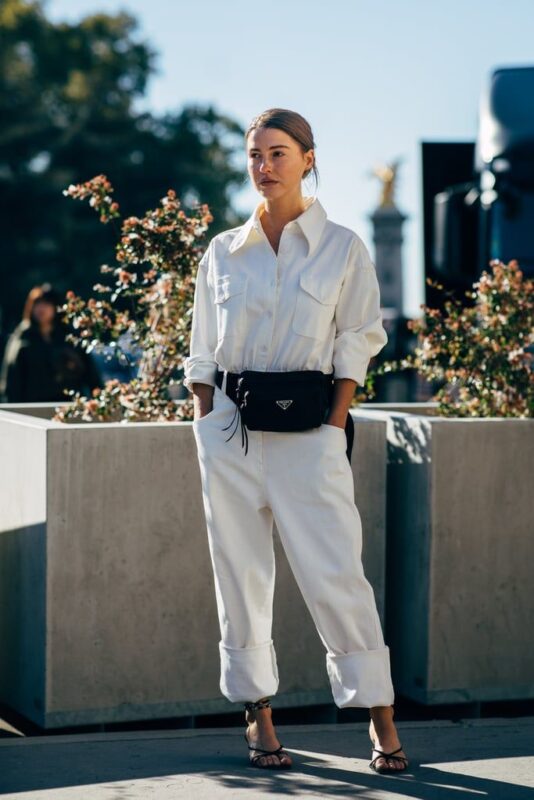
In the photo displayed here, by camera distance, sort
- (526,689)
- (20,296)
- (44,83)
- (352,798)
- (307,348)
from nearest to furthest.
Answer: (352,798)
(307,348)
(526,689)
(20,296)
(44,83)

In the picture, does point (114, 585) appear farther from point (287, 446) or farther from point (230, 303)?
point (230, 303)

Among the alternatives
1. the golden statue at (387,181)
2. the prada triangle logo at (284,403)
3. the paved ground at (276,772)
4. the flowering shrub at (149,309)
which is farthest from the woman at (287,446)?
the golden statue at (387,181)

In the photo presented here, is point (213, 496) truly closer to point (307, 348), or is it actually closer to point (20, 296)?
point (307, 348)

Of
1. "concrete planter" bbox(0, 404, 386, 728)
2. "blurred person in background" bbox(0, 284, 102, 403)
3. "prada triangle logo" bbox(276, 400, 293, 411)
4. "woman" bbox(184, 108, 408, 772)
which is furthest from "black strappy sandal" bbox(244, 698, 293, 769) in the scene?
"blurred person in background" bbox(0, 284, 102, 403)

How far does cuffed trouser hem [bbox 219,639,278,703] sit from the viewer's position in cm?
472

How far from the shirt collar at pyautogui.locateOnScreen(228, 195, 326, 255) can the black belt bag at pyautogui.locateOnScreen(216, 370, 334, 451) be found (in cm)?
→ 40

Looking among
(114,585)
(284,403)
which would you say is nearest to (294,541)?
(284,403)

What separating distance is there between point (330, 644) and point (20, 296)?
37838 mm

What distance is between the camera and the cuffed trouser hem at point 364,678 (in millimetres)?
4586

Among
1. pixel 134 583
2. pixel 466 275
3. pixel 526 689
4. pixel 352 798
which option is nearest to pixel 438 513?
pixel 526 689

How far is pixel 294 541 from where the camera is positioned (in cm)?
459

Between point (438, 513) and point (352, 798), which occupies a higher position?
point (438, 513)

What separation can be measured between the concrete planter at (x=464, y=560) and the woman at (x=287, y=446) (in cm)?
92

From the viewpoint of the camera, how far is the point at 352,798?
4.33 meters
